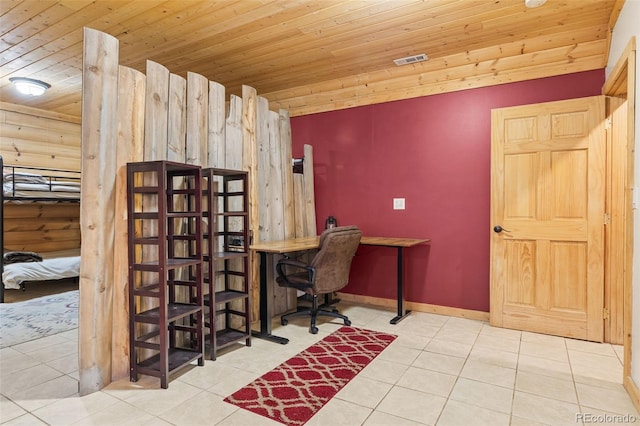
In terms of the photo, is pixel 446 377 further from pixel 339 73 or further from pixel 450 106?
pixel 339 73

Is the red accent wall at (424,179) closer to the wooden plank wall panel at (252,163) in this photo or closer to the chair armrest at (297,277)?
the chair armrest at (297,277)

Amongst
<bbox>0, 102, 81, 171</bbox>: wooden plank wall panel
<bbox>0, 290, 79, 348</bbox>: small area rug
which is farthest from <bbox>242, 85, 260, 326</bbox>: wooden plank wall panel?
<bbox>0, 102, 81, 171</bbox>: wooden plank wall panel

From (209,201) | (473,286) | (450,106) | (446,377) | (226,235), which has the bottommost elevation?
(446,377)

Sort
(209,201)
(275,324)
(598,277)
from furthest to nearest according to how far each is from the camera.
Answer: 1. (275,324)
2. (598,277)
3. (209,201)

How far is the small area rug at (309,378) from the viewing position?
2.13 meters

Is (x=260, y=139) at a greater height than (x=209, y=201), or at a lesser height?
greater

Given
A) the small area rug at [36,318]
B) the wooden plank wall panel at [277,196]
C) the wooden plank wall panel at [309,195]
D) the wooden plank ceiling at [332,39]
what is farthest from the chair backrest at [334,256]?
the small area rug at [36,318]

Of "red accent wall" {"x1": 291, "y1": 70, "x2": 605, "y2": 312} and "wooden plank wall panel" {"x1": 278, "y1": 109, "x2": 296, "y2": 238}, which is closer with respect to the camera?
"red accent wall" {"x1": 291, "y1": 70, "x2": 605, "y2": 312}

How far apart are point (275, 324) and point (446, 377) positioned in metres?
1.74

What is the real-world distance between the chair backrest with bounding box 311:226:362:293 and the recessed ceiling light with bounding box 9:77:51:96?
13.0ft

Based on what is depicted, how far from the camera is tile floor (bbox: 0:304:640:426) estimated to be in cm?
203

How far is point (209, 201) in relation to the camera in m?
2.80

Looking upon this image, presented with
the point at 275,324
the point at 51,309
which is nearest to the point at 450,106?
the point at 275,324

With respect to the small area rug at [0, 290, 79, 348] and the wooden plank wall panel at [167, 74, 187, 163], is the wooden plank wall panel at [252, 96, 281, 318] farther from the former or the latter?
the small area rug at [0, 290, 79, 348]
